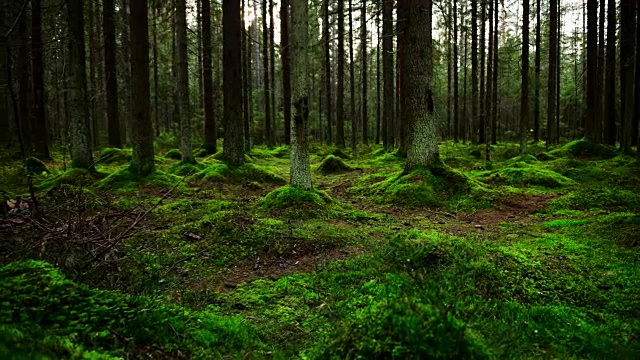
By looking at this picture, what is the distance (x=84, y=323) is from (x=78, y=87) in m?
11.2

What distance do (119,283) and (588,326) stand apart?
14.5 feet

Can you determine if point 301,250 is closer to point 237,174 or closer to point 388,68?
point 237,174

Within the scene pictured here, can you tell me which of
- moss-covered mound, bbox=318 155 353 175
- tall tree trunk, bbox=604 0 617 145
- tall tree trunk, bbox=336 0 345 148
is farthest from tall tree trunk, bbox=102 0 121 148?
tall tree trunk, bbox=604 0 617 145

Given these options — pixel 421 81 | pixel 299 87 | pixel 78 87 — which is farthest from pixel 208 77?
pixel 421 81

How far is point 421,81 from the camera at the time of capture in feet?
32.7

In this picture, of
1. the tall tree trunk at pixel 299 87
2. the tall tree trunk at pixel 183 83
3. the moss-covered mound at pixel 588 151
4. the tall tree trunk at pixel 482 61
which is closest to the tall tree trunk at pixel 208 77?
the tall tree trunk at pixel 183 83

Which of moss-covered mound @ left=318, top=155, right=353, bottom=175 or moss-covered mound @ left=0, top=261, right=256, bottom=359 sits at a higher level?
moss-covered mound @ left=318, top=155, right=353, bottom=175

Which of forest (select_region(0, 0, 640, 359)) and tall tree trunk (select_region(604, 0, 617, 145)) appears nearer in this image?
forest (select_region(0, 0, 640, 359))

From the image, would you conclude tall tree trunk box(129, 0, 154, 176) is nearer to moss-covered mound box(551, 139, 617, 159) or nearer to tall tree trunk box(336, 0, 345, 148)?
tall tree trunk box(336, 0, 345, 148)

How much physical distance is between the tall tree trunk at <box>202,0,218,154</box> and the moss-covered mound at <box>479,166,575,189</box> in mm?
11039

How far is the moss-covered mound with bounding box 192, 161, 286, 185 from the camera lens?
1210cm

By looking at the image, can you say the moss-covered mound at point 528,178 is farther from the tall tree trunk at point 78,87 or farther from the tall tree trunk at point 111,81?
the tall tree trunk at point 111,81

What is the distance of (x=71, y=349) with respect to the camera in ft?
5.99

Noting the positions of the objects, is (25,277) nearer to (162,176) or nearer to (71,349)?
(71,349)
